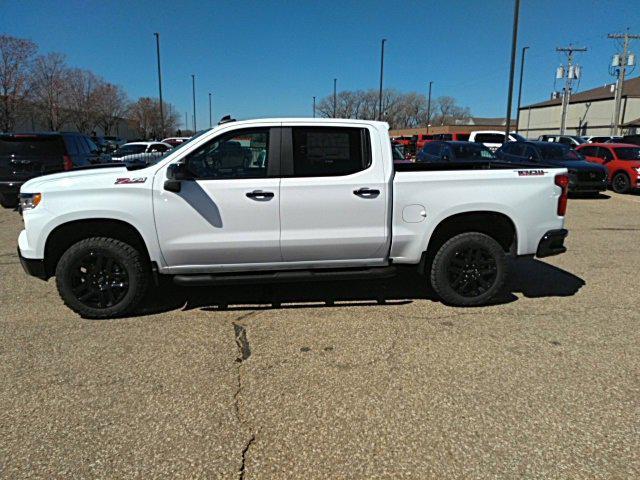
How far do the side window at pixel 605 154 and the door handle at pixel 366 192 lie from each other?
1517cm

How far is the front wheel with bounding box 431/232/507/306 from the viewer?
463cm

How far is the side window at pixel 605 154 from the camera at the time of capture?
15.8 m

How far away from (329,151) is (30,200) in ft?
9.24

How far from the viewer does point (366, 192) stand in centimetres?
431

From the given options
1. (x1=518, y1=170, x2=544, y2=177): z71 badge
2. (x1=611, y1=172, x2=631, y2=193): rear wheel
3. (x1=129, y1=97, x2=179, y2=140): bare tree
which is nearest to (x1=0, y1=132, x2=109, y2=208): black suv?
(x1=518, y1=170, x2=544, y2=177): z71 badge

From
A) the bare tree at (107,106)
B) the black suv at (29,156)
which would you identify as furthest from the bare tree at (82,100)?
the black suv at (29,156)

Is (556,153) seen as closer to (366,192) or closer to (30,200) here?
(366,192)

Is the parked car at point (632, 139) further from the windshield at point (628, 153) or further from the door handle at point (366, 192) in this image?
the door handle at point (366, 192)

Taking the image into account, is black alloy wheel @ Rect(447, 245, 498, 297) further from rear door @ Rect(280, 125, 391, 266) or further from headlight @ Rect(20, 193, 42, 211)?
headlight @ Rect(20, 193, 42, 211)

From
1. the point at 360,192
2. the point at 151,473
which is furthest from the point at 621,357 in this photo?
the point at 151,473

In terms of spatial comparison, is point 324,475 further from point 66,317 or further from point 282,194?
point 66,317

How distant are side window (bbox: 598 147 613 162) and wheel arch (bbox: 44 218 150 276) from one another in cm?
1677

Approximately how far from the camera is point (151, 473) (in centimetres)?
240

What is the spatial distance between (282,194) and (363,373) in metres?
1.79
